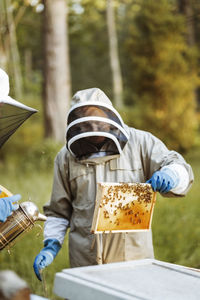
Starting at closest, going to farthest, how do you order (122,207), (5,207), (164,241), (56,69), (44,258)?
(5,207) < (122,207) < (44,258) < (164,241) < (56,69)

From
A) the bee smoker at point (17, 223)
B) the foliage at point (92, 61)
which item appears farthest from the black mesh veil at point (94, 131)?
the foliage at point (92, 61)

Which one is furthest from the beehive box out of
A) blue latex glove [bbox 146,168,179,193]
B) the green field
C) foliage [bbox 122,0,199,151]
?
foliage [bbox 122,0,199,151]

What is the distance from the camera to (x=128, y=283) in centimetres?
188

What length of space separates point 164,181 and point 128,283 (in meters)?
0.85

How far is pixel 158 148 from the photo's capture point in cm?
285

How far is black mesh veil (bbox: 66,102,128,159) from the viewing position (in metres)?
2.74

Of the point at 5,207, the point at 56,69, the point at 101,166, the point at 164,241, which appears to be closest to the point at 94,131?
the point at 101,166

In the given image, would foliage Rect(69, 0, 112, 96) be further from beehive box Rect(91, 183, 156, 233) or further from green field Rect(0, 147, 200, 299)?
beehive box Rect(91, 183, 156, 233)

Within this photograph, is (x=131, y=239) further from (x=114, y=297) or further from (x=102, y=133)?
(x=114, y=297)

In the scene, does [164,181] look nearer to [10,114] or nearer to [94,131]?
[94,131]

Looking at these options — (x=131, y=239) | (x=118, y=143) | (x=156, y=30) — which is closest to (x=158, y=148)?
(x=118, y=143)

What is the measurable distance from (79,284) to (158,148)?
4.18ft

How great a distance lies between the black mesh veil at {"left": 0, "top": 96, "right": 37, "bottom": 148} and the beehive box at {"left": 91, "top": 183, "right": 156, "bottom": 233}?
0.76 meters

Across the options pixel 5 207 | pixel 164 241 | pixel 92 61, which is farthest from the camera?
pixel 92 61
